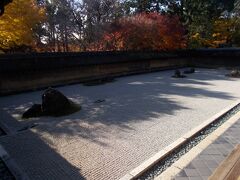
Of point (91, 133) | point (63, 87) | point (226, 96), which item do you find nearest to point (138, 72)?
point (63, 87)

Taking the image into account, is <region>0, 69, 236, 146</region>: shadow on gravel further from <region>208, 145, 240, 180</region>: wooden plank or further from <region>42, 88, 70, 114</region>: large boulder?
<region>208, 145, 240, 180</region>: wooden plank

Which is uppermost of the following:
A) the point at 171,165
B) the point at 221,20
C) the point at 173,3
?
the point at 173,3

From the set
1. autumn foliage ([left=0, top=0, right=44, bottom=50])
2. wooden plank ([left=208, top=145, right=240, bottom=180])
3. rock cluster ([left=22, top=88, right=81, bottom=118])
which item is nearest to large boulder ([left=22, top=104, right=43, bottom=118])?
rock cluster ([left=22, top=88, right=81, bottom=118])

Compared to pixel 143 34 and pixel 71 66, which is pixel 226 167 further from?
pixel 143 34

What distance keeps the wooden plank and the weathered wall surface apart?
29.4ft

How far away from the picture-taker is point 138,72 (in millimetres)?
16844

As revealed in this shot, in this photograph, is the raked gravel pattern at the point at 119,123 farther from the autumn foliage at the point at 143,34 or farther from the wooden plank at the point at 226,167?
the autumn foliage at the point at 143,34

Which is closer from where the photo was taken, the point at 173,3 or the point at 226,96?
the point at 226,96

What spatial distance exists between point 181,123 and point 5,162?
4.11 m

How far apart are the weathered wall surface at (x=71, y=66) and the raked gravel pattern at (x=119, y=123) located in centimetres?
96

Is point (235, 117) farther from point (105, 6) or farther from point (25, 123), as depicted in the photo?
point (105, 6)

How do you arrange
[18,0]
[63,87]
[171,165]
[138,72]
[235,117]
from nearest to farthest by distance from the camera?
[171,165]
[235,117]
[63,87]
[18,0]
[138,72]

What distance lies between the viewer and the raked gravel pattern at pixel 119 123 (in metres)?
4.23

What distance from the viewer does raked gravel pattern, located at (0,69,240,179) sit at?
4.23 meters
